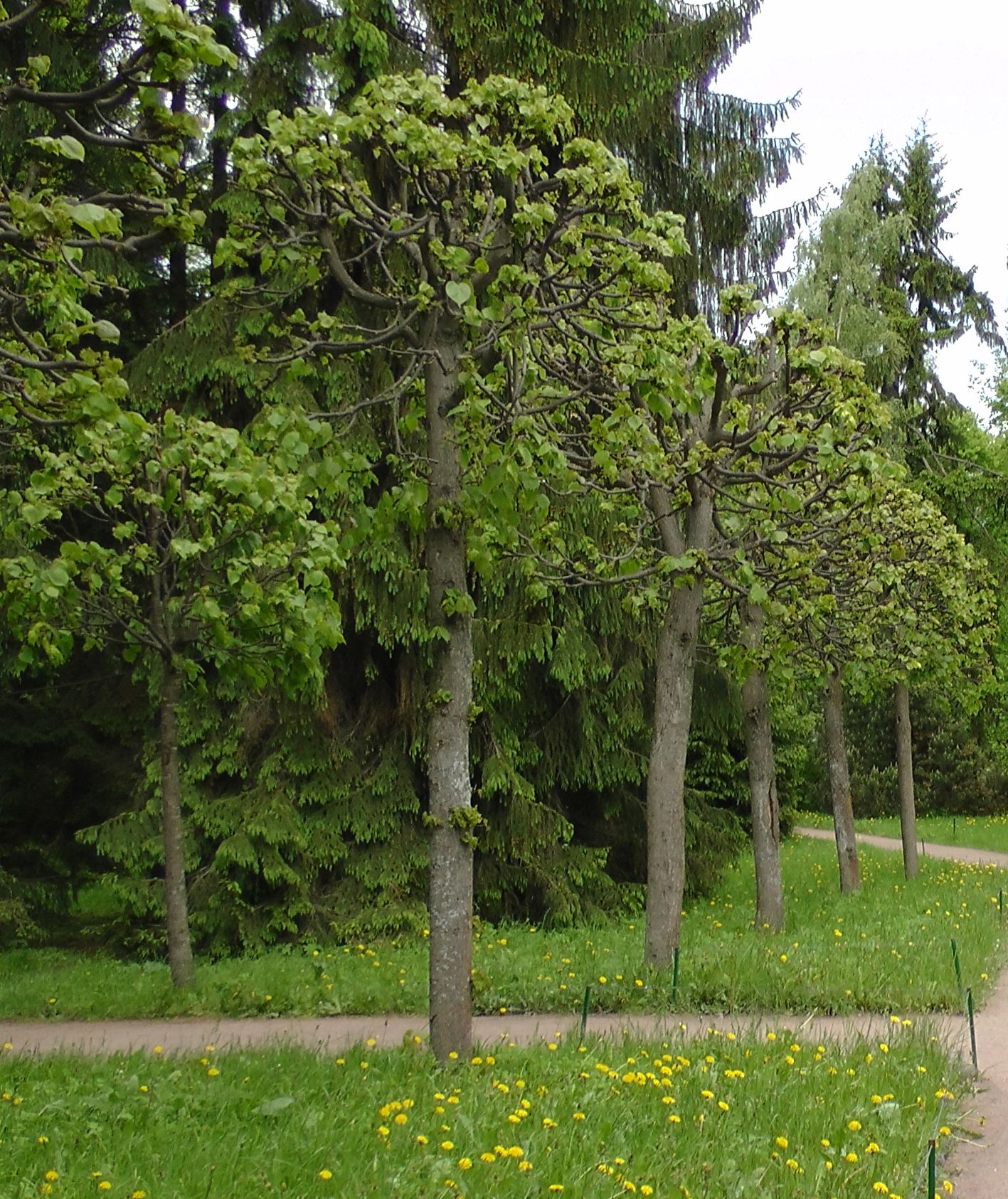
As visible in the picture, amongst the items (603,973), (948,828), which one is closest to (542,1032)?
(603,973)

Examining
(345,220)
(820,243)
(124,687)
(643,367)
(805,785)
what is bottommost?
(805,785)

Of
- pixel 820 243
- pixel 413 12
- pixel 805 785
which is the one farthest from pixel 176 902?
pixel 805 785

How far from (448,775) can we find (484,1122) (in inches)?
73.3

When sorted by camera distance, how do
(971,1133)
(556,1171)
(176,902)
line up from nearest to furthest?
(556,1171) < (971,1133) < (176,902)

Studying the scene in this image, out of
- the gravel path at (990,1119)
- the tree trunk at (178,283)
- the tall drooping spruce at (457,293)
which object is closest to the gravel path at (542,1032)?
the gravel path at (990,1119)

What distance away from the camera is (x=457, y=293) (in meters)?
5.91

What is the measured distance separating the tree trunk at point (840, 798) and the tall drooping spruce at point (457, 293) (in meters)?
9.72

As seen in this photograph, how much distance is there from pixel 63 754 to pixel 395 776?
204 inches

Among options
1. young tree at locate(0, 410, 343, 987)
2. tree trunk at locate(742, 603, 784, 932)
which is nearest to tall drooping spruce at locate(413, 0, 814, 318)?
tree trunk at locate(742, 603, 784, 932)

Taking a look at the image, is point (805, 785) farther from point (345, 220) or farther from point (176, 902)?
point (345, 220)

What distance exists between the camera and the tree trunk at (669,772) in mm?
9594

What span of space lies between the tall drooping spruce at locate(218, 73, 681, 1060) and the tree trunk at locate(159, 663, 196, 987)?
4.00 m

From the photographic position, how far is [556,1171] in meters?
4.53

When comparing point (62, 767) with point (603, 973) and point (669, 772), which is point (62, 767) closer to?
point (603, 973)
